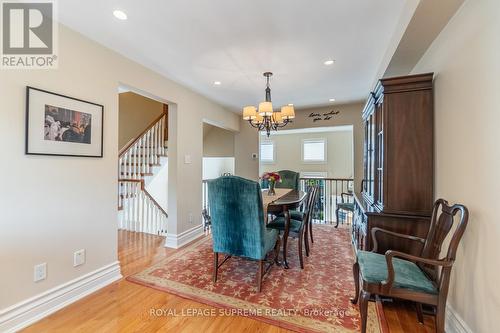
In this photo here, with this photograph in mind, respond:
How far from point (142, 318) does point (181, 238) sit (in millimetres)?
1653

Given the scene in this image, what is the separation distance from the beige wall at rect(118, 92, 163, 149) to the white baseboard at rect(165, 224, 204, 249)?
9.89 ft

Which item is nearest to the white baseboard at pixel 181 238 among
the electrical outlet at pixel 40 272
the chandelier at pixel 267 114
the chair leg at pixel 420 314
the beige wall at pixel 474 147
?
the electrical outlet at pixel 40 272

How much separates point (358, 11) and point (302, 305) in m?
2.50

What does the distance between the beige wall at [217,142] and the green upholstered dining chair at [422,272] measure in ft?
17.8

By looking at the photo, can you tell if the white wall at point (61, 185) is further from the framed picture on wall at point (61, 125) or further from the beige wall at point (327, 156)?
the beige wall at point (327, 156)

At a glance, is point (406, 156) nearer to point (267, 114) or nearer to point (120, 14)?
point (267, 114)

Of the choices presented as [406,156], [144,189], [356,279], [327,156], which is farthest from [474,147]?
[327,156]

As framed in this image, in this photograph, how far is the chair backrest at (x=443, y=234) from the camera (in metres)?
1.36

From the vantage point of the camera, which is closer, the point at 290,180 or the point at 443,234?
the point at 443,234

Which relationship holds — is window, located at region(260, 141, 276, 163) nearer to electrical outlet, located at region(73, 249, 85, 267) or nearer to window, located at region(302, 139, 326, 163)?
window, located at region(302, 139, 326, 163)

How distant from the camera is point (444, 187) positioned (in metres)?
1.79

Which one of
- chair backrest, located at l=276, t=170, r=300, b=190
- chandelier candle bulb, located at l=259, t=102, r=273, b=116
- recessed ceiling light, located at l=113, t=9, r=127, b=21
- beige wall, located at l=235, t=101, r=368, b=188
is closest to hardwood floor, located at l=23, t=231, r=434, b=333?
chandelier candle bulb, located at l=259, t=102, r=273, b=116

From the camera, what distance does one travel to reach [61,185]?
6.51 ft

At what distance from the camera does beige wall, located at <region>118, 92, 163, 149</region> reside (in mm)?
5324
